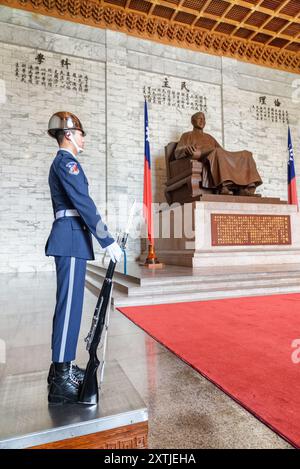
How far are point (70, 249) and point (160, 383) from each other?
2.36 ft

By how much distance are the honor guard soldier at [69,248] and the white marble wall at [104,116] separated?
→ 17.9 feet

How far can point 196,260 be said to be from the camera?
415 centimetres

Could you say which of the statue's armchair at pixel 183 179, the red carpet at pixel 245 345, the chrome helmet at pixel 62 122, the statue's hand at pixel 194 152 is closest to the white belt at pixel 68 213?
the chrome helmet at pixel 62 122

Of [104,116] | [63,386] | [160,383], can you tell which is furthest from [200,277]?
[104,116]

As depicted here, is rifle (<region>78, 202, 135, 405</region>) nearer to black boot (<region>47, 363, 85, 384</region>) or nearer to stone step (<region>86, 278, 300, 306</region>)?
black boot (<region>47, 363, 85, 384</region>)

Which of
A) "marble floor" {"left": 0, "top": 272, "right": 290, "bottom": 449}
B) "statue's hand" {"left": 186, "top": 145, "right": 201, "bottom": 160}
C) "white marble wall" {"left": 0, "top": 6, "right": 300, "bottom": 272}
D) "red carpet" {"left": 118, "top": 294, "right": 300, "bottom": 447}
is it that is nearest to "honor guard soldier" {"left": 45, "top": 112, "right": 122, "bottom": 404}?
"marble floor" {"left": 0, "top": 272, "right": 290, "bottom": 449}

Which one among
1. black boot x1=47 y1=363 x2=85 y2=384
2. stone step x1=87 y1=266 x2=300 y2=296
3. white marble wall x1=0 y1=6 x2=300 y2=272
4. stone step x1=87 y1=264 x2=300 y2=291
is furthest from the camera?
white marble wall x1=0 y1=6 x2=300 y2=272

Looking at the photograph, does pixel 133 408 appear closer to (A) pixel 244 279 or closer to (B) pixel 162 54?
(A) pixel 244 279

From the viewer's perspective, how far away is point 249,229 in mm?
4664

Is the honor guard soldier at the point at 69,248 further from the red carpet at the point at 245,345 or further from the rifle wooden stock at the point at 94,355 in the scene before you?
the red carpet at the point at 245,345

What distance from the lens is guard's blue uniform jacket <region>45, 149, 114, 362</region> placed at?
3.37ft

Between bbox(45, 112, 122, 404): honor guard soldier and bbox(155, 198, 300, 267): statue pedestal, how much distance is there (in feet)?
10.5

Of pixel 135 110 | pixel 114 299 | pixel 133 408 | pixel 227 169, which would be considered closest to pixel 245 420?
A: pixel 133 408

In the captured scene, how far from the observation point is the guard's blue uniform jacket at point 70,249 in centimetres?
103
